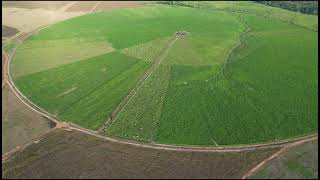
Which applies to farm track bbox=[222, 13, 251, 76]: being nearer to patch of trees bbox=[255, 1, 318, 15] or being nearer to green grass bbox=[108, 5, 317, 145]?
green grass bbox=[108, 5, 317, 145]

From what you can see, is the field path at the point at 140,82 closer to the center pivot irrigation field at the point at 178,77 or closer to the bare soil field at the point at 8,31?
the center pivot irrigation field at the point at 178,77

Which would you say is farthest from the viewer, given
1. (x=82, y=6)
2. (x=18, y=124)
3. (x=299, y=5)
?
(x=82, y=6)

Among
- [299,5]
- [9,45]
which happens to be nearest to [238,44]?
[299,5]

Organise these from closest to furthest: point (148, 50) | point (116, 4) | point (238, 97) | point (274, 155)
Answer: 1. point (274, 155)
2. point (238, 97)
3. point (148, 50)
4. point (116, 4)

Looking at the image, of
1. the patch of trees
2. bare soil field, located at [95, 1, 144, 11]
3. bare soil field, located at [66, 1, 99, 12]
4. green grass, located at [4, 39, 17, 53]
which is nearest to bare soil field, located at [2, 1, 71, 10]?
bare soil field, located at [66, 1, 99, 12]

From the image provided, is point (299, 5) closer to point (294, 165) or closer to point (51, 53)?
point (51, 53)

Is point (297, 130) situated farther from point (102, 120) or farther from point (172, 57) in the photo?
point (172, 57)

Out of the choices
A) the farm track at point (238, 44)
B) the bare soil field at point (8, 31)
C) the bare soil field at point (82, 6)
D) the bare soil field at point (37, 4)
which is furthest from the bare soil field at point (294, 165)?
the bare soil field at point (37, 4)
